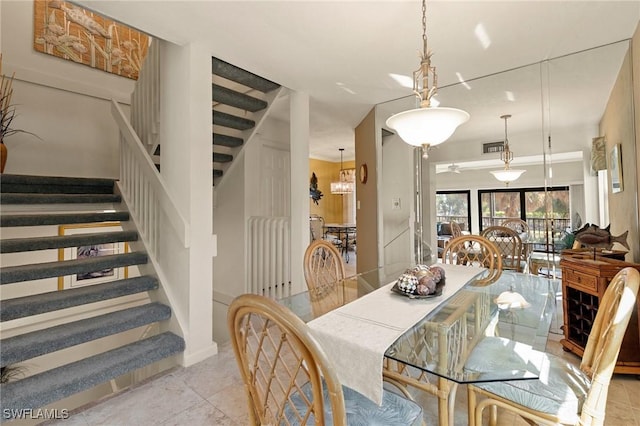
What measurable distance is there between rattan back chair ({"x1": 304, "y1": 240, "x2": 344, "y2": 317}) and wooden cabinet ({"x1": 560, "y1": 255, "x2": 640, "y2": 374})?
5.82 ft

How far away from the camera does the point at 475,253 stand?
8.73ft

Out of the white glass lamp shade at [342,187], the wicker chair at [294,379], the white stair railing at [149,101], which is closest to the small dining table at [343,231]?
the white glass lamp shade at [342,187]

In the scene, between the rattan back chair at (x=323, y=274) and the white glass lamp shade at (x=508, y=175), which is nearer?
the rattan back chair at (x=323, y=274)

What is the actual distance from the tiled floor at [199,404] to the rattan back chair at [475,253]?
3.06 feet

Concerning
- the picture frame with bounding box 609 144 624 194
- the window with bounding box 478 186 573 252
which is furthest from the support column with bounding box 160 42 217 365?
the picture frame with bounding box 609 144 624 194

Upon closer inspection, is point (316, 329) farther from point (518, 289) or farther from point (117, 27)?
point (117, 27)

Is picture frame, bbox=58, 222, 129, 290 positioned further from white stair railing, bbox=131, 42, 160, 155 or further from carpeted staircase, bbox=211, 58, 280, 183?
carpeted staircase, bbox=211, 58, 280, 183

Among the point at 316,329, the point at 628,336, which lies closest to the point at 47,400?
the point at 316,329

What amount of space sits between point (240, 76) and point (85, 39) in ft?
8.45

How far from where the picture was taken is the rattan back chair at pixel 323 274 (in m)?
1.76

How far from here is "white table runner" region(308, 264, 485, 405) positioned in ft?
3.42

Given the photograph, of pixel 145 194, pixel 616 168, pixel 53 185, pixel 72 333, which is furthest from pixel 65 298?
pixel 616 168

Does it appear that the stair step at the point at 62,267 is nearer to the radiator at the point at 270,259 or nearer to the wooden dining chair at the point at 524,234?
the radiator at the point at 270,259

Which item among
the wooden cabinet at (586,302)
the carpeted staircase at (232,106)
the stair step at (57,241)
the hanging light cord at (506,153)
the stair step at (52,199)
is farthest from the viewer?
the hanging light cord at (506,153)
